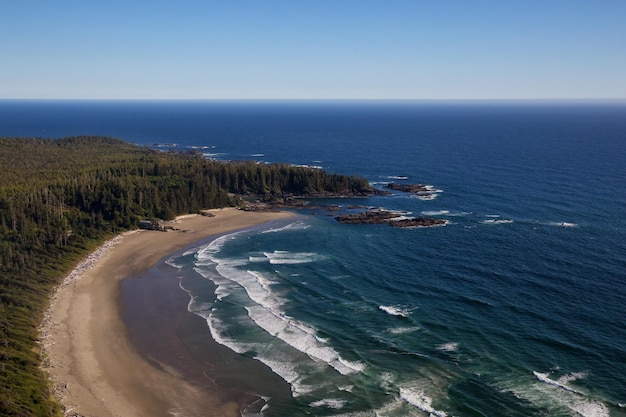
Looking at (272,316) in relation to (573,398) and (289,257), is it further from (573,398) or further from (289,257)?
(573,398)

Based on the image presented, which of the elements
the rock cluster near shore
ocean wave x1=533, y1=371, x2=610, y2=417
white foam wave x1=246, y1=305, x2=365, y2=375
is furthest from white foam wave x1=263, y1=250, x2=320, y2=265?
ocean wave x1=533, y1=371, x2=610, y2=417

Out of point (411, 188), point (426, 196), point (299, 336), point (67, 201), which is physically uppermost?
point (67, 201)

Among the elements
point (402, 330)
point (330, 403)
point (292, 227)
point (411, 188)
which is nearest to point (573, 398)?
point (402, 330)

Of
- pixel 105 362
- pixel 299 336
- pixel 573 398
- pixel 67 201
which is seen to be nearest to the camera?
pixel 573 398

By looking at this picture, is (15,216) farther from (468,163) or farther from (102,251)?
(468,163)

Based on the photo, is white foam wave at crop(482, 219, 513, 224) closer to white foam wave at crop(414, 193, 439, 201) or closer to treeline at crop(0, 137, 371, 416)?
white foam wave at crop(414, 193, 439, 201)

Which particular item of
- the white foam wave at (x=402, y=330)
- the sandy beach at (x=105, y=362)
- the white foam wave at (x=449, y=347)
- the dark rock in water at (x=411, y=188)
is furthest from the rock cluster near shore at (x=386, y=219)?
the white foam wave at (x=449, y=347)
